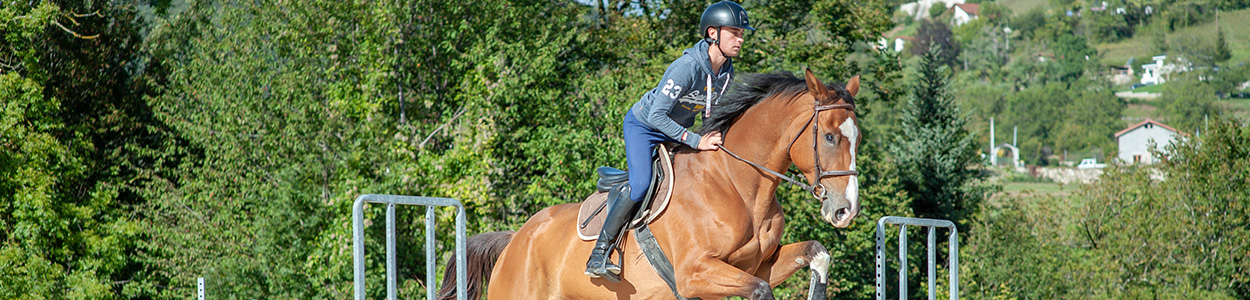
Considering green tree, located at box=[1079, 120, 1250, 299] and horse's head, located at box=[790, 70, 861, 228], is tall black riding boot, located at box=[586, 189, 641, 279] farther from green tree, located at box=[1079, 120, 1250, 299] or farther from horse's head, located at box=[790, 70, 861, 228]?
green tree, located at box=[1079, 120, 1250, 299]

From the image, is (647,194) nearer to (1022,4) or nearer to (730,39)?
(730,39)

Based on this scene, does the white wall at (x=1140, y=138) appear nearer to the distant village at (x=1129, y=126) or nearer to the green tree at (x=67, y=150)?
the distant village at (x=1129, y=126)

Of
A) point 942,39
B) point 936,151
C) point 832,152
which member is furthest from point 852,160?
point 942,39

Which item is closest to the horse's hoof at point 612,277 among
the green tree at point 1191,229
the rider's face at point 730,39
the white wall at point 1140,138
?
the rider's face at point 730,39

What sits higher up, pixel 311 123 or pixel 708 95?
pixel 311 123

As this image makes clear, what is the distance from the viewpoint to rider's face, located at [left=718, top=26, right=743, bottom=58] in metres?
5.12

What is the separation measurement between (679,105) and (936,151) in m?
28.9

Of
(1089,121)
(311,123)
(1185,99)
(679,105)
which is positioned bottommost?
(679,105)

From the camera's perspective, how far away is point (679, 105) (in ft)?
17.4

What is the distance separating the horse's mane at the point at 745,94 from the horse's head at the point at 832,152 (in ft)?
1.04

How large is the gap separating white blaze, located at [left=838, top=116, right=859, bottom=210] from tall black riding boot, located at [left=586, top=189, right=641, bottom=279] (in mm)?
1232

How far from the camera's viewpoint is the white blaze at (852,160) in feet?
15.1

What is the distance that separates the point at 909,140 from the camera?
33094 mm

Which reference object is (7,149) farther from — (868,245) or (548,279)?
(868,245)
